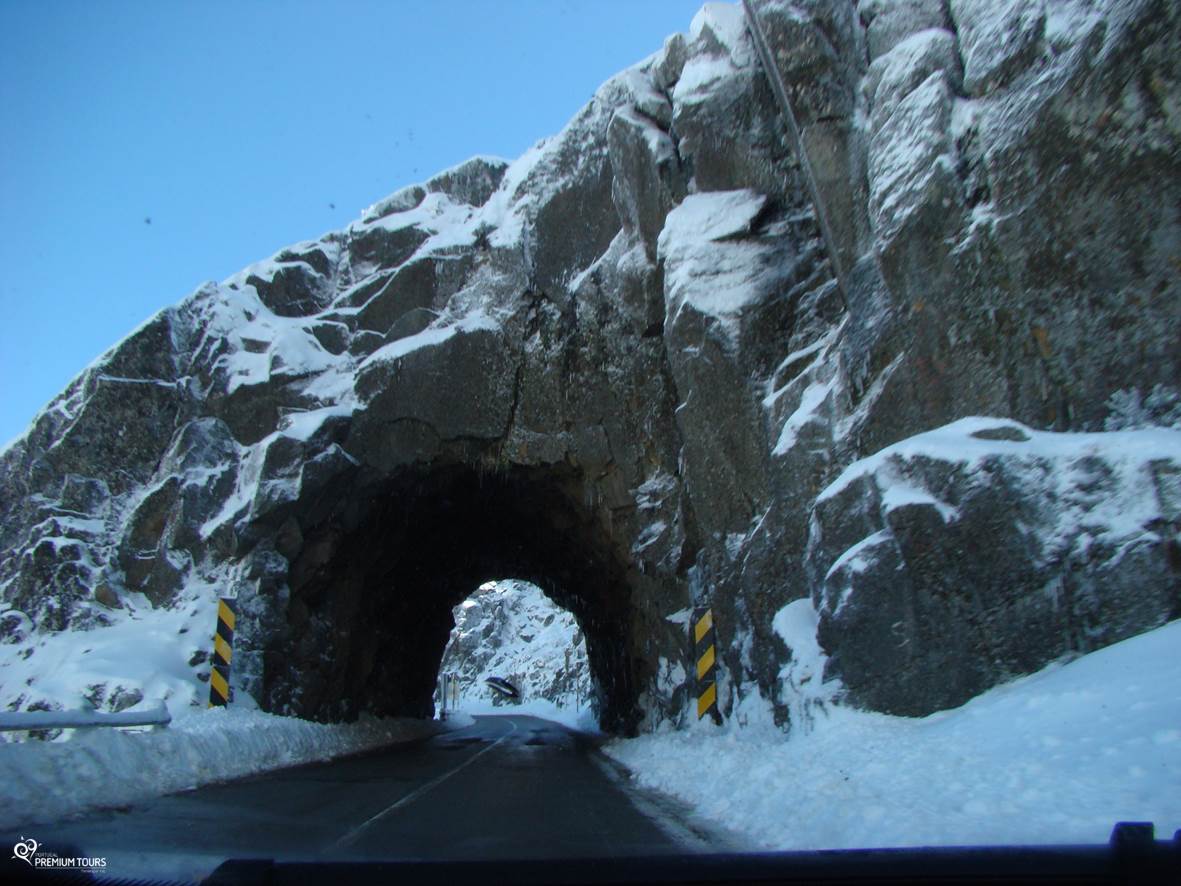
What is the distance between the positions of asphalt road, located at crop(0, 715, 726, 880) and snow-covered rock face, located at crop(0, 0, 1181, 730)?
3378 mm

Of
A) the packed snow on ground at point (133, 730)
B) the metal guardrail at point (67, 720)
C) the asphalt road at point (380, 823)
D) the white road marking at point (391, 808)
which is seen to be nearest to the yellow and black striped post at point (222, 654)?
the packed snow on ground at point (133, 730)

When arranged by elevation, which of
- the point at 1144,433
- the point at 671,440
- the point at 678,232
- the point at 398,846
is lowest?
the point at 398,846

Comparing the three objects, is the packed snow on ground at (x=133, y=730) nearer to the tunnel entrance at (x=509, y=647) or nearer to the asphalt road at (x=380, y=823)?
the asphalt road at (x=380, y=823)

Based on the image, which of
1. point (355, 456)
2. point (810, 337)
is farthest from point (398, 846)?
point (355, 456)

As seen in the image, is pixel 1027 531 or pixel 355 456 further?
pixel 355 456

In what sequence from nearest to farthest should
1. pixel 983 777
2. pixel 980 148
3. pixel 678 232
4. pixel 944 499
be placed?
pixel 983 777 → pixel 944 499 → pixel 980 148 → pixel 678 232

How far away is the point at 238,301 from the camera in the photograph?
24781mm

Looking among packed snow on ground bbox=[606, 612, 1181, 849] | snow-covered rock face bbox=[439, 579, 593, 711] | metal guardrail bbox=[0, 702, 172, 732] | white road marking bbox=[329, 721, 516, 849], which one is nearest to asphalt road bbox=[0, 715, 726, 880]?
white road marking bbox=[329, 721, 516, 849]

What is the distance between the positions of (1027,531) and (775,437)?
6.26 meters

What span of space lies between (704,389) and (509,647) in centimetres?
9822

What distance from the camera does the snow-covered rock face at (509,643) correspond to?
9419 cm

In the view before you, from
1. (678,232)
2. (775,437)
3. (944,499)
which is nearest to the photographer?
Answer: (944,499)

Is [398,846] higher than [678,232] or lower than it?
lower

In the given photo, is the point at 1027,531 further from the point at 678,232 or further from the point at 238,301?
the point at 238,301
